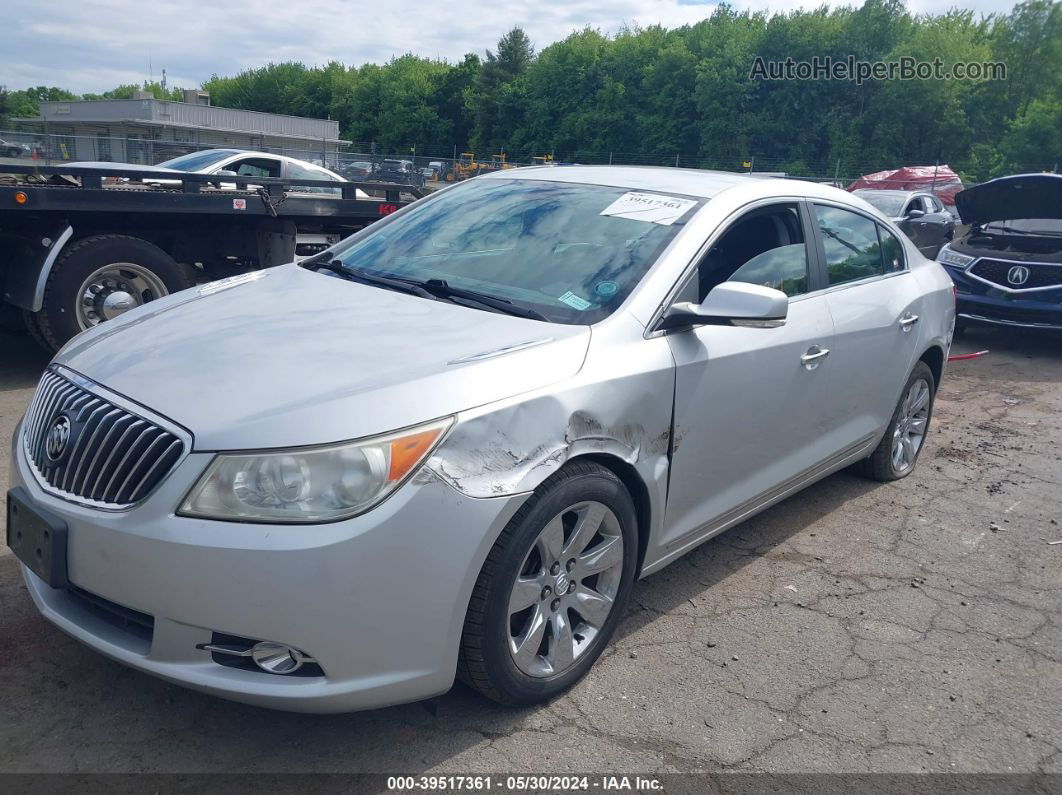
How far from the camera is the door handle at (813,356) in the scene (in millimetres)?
3761

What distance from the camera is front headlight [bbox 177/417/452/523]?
2.26 meters

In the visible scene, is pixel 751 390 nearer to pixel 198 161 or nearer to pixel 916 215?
pixel 198 161

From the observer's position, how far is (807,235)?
4.05m

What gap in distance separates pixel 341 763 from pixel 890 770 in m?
1.62

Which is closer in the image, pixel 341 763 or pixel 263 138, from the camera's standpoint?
pixel 341 763

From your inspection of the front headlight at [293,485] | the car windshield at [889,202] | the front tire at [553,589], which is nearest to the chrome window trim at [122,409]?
the front headlight at [293,485]

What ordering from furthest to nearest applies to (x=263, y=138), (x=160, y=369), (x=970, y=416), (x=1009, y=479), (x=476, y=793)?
(x=263, y=138) → (x=970, y=416) → (x=1009, y=479) → (x=160, y=369) → (x=476, y=793)

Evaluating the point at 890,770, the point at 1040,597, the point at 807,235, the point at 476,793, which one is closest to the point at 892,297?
the point at 807,235

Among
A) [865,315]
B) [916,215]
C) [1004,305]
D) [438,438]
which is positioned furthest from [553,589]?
[916,215]

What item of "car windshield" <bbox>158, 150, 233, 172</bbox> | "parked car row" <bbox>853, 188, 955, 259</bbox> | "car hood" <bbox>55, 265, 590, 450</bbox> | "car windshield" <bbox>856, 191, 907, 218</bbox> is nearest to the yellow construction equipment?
"parked car row" <bbox>853, 188, 955, 259</bbox>

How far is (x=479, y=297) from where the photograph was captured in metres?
3.25

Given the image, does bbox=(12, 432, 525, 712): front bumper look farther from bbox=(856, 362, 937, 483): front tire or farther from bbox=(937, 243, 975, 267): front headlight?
bbox=(937, 243, 975, 267): front headlight

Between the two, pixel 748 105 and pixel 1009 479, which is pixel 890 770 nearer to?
pixel 1009 479

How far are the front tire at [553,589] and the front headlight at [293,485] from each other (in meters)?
0.43
